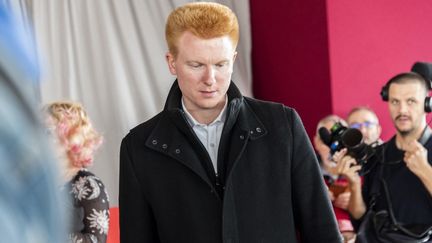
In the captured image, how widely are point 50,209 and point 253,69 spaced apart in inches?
199

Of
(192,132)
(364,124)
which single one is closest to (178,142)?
(192,132)

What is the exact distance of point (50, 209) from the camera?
0.66m

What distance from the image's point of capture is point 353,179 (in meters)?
3.45

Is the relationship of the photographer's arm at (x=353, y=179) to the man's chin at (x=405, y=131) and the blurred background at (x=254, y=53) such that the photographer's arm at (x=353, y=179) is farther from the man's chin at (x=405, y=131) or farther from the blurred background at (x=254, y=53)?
the blurred background at (x=254, y=53)

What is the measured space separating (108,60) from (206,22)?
3526mm

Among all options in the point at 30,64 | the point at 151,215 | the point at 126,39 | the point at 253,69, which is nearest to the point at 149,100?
the point at 126,39

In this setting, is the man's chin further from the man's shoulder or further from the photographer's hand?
the man's shoulder

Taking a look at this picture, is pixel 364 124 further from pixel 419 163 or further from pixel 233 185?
pixel 233 185

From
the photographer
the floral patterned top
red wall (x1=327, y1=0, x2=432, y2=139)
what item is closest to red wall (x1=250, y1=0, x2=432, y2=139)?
red wall (x1=327, y1=0, x2=432, y2=139)

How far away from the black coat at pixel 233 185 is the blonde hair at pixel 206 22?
196 mm

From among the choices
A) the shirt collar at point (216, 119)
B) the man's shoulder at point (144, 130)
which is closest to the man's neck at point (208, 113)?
the shirt collar at point (216, 119)

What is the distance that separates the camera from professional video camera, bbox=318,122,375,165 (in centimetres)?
345

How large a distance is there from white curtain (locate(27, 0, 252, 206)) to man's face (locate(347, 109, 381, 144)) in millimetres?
1478

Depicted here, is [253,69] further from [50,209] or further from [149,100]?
[50,209]
